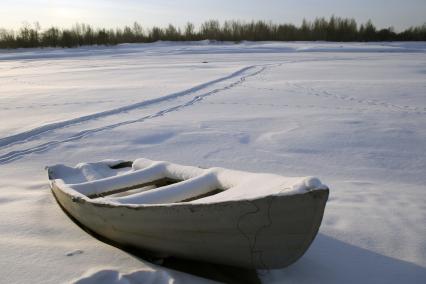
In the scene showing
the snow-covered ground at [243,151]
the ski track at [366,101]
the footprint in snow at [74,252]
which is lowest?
the footprint in snow at [74,252]

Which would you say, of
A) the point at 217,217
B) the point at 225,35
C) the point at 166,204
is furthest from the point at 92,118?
the point at 225,35

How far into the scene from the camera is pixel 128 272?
216 cm

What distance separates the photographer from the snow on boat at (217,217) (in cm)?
179

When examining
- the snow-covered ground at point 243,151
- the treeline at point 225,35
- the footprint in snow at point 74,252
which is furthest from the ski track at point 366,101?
the treeline at point 225,35

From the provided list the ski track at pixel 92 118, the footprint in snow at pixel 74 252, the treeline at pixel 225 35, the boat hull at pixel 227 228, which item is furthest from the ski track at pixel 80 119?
the treeline at pixel 225 35

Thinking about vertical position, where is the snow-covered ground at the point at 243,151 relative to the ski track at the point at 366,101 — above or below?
below

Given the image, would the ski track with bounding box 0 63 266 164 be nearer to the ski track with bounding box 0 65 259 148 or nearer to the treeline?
the ski track with bounding box 0 65 259 148

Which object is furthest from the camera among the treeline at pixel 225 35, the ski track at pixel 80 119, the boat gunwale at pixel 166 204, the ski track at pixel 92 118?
the treeline at pixel 225 35

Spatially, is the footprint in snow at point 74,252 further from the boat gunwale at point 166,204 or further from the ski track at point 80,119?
the ski track at point 80,119

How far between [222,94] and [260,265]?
6.83m

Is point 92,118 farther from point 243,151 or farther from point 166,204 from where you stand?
point 166,204

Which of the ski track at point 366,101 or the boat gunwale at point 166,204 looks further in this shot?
the ski track at point 366,101

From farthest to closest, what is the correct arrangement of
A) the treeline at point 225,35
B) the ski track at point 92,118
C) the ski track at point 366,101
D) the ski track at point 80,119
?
the treeline at point 225,35
the ski track at point 366,101
the ski track at point 80,119
the ski track at point 92,118

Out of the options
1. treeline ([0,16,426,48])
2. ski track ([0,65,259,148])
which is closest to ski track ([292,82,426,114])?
ski track ([0,65,259,148])
